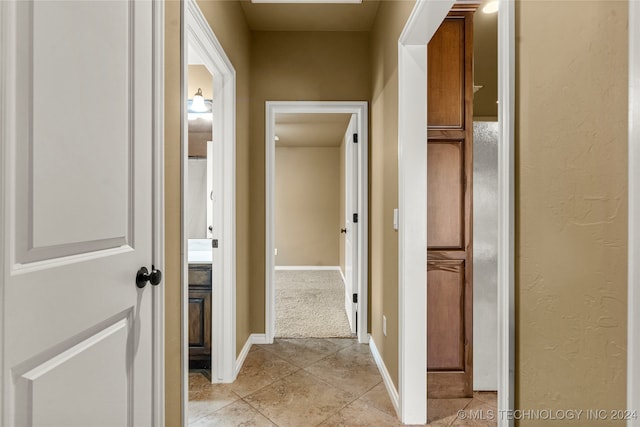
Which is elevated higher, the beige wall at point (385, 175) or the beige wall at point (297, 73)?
the beige wall at point (297, 73)

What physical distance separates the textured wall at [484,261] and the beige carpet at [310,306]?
4.22ft

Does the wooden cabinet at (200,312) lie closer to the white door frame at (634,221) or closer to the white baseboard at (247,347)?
the white baseboard at (247,347)

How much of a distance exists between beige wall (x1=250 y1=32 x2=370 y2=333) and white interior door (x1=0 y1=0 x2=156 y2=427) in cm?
193

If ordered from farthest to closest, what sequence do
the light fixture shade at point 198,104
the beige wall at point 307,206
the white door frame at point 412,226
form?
the beige wall at point 307,206, the light fixture shade at point 198,104, the white door frame at point 412,226

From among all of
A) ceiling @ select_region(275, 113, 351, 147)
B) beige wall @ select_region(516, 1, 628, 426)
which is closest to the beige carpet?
ceiling @ select_region(275, 113, 351, 147)

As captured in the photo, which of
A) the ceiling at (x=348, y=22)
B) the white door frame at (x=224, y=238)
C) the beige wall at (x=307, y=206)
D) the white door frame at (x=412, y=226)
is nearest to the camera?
the white door frame at (x=412, y=226)

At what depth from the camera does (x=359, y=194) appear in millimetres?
3195

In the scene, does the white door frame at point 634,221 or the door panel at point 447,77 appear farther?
the door panel at point 447,77

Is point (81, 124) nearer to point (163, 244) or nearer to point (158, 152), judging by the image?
point (158, 152)

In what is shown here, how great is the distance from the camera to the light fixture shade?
302cm

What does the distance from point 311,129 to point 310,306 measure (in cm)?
275

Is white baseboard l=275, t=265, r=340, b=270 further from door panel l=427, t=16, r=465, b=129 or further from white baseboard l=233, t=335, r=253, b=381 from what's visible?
door panel l=427, t=16, r=465, b=129

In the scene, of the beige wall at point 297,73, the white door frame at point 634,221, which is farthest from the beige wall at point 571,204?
the beige wall at point 297,73

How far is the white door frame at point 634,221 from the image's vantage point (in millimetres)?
590
